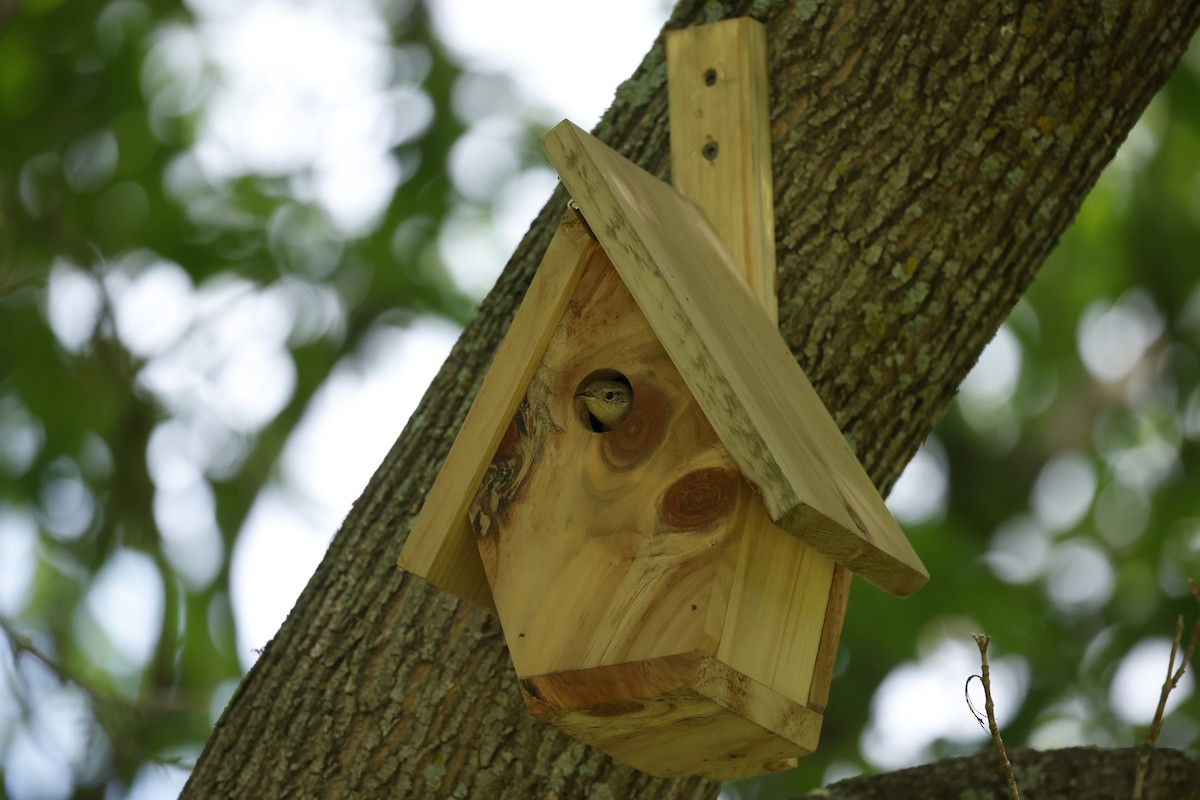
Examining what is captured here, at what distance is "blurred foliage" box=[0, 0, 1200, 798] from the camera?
4812mm

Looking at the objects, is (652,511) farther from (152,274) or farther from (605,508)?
(152,274)

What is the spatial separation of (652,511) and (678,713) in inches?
9.5

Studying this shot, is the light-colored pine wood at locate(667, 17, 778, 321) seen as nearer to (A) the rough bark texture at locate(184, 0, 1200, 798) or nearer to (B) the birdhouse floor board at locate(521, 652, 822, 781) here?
(A) the rough bark texture at locate(184, 0, 1200, 798)

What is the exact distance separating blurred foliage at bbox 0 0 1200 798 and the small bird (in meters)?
2.94

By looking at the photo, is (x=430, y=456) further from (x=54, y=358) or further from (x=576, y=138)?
(x=54, y=358)

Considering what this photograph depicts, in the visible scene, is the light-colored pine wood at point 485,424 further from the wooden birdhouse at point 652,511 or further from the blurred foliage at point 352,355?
the blurred foliage at point 352,355

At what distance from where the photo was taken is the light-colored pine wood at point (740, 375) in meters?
1.46

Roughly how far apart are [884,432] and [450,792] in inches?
36.1

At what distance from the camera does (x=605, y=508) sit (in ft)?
5.18

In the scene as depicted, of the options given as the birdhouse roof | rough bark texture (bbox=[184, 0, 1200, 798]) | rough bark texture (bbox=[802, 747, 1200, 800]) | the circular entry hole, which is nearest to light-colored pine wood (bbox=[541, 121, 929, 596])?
the birdhouse roof

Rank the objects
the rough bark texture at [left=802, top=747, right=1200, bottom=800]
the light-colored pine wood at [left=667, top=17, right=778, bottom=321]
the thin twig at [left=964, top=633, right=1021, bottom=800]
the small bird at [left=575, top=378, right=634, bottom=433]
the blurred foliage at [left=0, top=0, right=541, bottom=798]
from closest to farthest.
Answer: the thin twig at [left=964, top=633, right=1021, bottom=800], the small bird at [left=575, top=378, right=634, bottom=433], the light-colored pine wood at [left=667, top=17, right=778, bottom=321], the rough bark texture at [left=802, top=747, right=1200, bottom=800], the blurred foliage at [left=0, top=0, right=541, bottom=798]

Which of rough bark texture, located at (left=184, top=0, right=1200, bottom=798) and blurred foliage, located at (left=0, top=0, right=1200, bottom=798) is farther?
blurred foliage, located at (left=0, top=0, right=1200, bottom=798)

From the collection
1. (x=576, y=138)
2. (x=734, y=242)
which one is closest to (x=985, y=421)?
(x=734, y=242)

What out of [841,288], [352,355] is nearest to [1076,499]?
[352,355]
